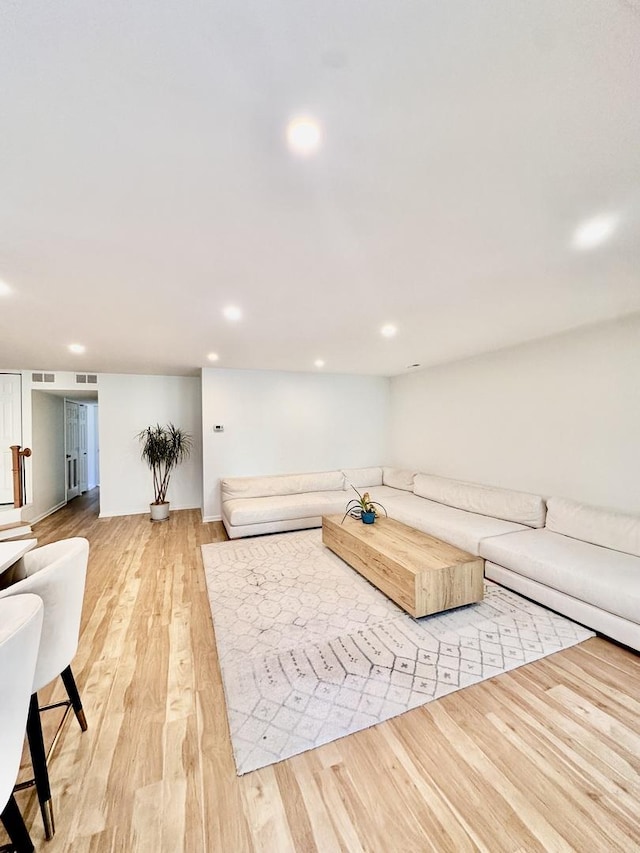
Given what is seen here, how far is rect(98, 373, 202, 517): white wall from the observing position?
229 inches

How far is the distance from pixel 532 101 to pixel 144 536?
5455 mm

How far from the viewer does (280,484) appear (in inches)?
213

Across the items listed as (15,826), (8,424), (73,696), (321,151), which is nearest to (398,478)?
(73,696)

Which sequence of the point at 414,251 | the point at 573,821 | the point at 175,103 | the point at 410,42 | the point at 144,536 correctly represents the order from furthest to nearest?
1. the point at 144,536
2. the point at 414,251
3. the point at 573,821
4. the point at 175,103
5. the point at 410,42

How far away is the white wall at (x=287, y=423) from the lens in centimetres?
545

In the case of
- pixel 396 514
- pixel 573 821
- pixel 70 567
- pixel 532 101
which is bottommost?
pixel 573 821

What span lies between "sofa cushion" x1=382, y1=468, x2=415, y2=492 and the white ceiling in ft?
11.9

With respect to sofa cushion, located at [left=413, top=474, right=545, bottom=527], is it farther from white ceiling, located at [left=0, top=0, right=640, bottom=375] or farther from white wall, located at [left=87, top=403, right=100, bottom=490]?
white wall, located at [left=87, top=403, right=100, bottom=490]

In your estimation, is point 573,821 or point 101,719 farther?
point 101,719

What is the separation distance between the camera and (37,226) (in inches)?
62.4

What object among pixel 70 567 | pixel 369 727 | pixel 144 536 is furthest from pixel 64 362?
pixel 369 727

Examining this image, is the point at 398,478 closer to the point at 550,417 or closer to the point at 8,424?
the point at 550,417

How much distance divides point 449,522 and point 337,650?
2.12 meters

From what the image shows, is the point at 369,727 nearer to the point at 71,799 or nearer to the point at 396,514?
the point at 71,799
